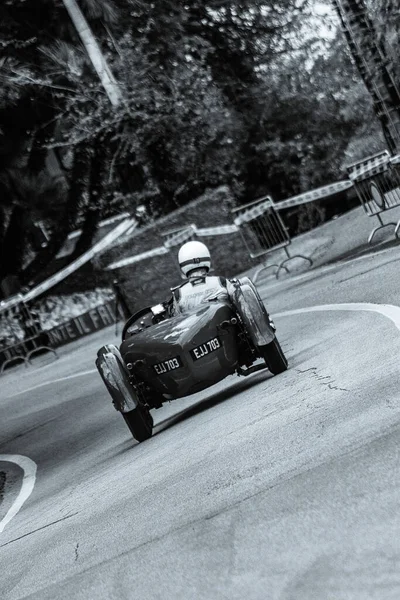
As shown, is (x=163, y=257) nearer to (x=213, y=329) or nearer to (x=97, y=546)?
(x=213, y=329)

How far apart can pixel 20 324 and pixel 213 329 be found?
69.8ft

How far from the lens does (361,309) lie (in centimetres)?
1343

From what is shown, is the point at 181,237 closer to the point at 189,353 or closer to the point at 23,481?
the point at 23,481

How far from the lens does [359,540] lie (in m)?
5.20

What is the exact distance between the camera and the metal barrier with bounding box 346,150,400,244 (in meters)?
21.3

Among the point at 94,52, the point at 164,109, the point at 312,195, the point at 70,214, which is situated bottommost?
the point at 312,195

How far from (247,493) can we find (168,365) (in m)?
4.51

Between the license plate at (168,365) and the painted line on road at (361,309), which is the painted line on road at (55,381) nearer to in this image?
the painted line on road at (361,309)

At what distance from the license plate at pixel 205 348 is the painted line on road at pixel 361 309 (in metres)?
1.47

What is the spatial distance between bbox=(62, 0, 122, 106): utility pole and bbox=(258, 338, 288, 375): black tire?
23.3 metres

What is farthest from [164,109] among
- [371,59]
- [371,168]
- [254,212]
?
[371,59]

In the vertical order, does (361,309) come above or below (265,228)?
below

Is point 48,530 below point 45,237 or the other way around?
below

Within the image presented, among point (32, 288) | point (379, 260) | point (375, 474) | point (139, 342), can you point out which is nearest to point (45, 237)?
point (32, 288)
